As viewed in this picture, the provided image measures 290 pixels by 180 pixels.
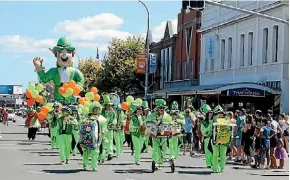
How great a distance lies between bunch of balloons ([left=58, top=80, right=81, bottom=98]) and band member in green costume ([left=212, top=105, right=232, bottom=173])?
20.9 feet

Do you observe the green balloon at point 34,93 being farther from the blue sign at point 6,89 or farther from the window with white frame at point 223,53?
the blue sign at point 6,89

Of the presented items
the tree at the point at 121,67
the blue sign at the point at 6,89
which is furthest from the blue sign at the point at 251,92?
the blue sign at the point at 6,89

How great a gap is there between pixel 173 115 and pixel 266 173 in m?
2.92

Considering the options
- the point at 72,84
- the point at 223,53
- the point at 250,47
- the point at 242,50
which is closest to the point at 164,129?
the point at 72,84

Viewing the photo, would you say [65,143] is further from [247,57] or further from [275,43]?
[247,57]

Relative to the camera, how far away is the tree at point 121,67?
64.9 m

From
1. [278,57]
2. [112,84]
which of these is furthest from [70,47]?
[112,84]

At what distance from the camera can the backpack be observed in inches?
635

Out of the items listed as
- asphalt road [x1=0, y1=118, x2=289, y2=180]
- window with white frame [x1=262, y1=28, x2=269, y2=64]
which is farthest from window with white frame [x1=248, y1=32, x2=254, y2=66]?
asphalt road [x1=0, y1=118, x2=289, y2=180]

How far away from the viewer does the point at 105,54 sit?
67.2 metres

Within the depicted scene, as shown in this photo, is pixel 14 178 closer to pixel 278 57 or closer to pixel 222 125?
pixel 222 125

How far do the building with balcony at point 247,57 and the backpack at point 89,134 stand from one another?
19.9 meters

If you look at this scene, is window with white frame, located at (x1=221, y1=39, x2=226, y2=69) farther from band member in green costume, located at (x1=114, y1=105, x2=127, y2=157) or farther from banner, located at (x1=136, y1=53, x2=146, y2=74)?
band member in green costume, located at (x1=114, y1=105, x2=127, y2=157)

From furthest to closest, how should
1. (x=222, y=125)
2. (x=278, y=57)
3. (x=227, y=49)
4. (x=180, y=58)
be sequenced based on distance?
(x=180, y=58) → (x=227, y=49) → (x=278, y=57) → (x=222, y=125)
